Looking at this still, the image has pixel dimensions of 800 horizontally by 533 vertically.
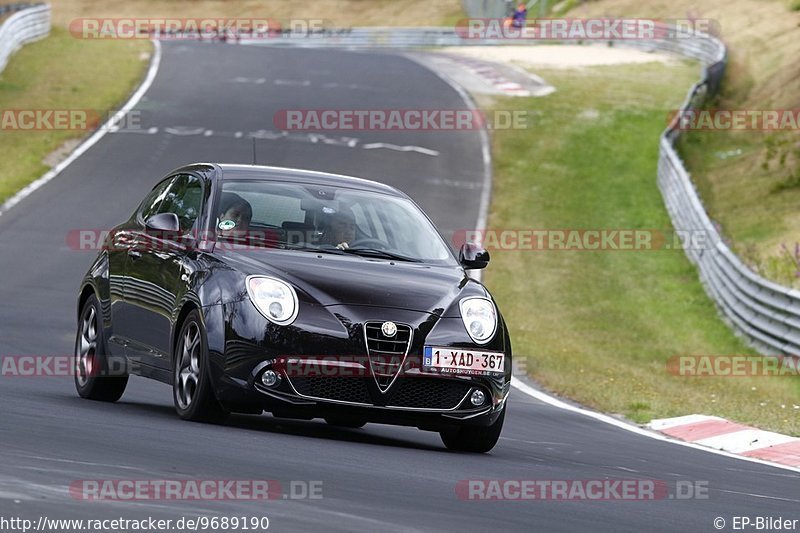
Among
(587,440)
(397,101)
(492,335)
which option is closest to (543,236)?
(397,101)

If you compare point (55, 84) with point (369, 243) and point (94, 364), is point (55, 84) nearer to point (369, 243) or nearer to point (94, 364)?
point (94, 364)

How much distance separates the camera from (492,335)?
9414mm

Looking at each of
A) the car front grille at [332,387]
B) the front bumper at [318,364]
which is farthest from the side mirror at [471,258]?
the car front grille at [332,387]

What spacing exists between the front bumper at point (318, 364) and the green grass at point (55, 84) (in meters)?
17.5

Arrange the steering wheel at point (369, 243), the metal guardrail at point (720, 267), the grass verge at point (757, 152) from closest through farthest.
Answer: the steering wheel at point (369, 243) < the metal guardrail at point (720, 267) < the grass verge at point (757, 152)

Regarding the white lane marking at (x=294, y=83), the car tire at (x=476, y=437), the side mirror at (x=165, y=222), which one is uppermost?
the side mirror at (x=165, y=222)

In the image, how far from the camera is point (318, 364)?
8.88 metres

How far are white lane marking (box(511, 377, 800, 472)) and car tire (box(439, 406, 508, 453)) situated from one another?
1.97 meters

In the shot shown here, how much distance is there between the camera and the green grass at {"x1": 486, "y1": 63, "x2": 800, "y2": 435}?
15234 millimetres

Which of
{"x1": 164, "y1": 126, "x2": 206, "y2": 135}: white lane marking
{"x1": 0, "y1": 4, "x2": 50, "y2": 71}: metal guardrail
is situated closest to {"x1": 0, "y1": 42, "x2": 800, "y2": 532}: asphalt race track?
{"x1": 164, "y1": 126, "x2": 206, "y2": 135}: white lane marking

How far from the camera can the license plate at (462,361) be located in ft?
29.7

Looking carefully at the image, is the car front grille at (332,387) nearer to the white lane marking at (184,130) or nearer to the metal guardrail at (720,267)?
the metal guardrail at (720,267)

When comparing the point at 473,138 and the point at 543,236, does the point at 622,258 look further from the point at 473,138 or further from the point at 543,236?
the point at 473,138

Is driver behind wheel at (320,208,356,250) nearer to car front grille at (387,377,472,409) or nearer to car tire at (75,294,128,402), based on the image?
car front grille at (387,377,472,409)
